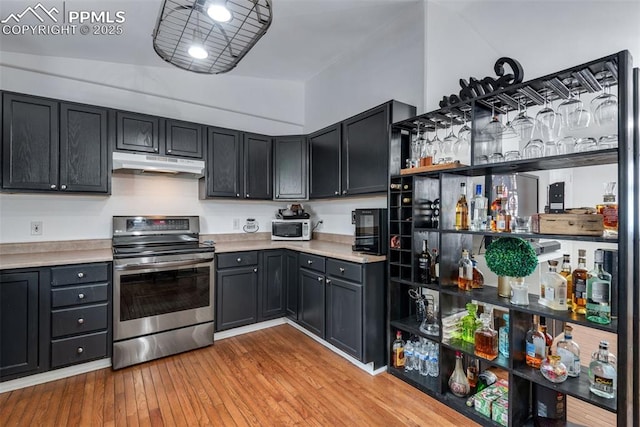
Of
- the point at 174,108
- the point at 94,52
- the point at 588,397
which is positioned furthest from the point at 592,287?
the point at 94,52

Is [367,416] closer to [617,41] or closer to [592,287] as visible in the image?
[592,287]

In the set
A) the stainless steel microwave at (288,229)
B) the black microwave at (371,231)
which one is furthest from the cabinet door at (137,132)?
the black microwave at (371,231)

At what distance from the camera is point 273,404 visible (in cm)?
205

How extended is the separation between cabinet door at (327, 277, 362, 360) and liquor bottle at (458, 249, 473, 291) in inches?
28.9

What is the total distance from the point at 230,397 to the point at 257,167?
2355 millimetres

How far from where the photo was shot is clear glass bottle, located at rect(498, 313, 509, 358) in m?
1.83

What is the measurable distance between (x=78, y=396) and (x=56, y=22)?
9.25 feet

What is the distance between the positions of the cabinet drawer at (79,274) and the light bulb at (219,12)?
209 cm

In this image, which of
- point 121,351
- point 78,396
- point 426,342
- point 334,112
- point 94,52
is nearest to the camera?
point 78,396

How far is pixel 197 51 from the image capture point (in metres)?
1.85

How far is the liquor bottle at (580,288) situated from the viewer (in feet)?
4.99

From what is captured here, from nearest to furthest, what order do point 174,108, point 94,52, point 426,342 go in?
1. point 426,342
2. point 94,52
3. point 174,108

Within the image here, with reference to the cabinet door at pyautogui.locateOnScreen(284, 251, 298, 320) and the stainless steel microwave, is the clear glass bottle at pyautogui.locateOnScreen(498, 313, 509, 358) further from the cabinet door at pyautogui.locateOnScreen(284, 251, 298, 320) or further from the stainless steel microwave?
the stainless steel microwave

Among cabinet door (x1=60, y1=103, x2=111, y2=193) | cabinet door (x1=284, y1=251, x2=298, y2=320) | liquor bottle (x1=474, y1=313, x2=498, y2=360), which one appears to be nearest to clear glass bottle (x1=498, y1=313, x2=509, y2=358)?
liquor bottle (x1=474, y1=313, x2=498, y2=360)
